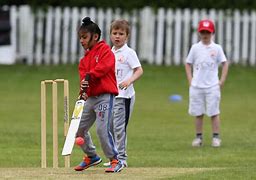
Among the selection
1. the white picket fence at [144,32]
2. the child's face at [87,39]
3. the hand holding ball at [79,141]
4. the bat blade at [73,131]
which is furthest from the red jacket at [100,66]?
the white picket fence at [144,32]

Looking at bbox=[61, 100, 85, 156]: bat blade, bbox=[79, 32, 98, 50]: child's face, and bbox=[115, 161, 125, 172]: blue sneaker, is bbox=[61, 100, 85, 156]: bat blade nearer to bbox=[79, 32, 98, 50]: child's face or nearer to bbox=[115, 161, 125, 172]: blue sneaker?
bbox=[79, 32, 98, 50]: child's face

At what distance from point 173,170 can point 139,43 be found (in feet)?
64.3

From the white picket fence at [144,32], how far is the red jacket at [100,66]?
64.3ft

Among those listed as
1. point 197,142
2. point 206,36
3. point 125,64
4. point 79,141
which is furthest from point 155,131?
point 79,141

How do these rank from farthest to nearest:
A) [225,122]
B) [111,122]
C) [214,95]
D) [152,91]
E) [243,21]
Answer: [243,21] < [152,91] < [225,122] < [214,95] < [111,122]

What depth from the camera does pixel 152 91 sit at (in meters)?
27.1

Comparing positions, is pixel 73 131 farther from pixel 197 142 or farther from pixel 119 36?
pixel 197 142

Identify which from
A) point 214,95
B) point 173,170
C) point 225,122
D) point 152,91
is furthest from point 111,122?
point 152,91

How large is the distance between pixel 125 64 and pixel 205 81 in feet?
12.6

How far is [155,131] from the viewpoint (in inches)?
766

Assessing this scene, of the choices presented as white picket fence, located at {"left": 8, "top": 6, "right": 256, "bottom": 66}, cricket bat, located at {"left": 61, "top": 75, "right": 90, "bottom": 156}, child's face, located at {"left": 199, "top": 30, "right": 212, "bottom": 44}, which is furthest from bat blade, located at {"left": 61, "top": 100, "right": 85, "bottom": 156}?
white picket fence, located at {"left": 8, "top": 6, "right": 256, "bottom": 66}

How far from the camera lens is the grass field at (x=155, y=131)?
1246 centimetres

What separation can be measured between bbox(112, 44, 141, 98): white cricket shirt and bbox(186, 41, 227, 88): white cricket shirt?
3777mm

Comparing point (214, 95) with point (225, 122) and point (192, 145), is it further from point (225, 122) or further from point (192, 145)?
point (225, 122)
